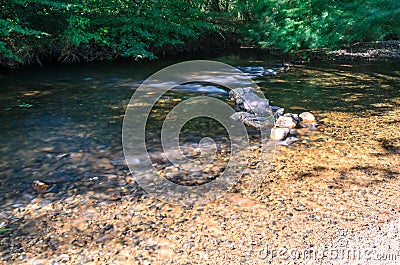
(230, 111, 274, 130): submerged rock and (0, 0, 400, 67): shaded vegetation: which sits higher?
(0, 0, 400, 67): shaded vegetation

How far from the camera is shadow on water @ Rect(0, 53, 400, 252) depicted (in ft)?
11.7

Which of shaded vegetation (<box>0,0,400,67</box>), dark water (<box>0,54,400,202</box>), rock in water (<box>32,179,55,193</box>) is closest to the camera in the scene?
rock in water (<box>32,179,55,193</box>)

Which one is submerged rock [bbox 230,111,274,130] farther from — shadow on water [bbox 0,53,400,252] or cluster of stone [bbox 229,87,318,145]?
shadow on water [bbox 0,53,400,252]

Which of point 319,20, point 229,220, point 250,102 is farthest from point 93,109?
point 319,20

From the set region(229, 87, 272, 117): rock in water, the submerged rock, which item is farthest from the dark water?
the submerged rock

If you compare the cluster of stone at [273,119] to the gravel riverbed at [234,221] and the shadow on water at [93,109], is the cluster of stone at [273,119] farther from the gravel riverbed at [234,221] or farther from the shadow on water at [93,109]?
the gravel riverbed at [234,221]

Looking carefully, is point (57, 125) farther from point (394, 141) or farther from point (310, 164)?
point (394, 141)

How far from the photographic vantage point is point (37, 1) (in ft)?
25.5

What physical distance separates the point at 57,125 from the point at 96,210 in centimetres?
257

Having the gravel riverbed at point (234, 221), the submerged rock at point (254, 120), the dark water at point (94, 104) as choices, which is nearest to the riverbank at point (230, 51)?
the dark water at point (94, 104)

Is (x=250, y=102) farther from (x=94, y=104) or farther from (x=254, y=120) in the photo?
A: (x=94, y=104)

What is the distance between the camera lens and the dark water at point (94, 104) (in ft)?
12.8

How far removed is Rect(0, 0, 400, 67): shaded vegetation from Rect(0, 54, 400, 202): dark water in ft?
2.14

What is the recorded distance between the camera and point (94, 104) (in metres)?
6.25
